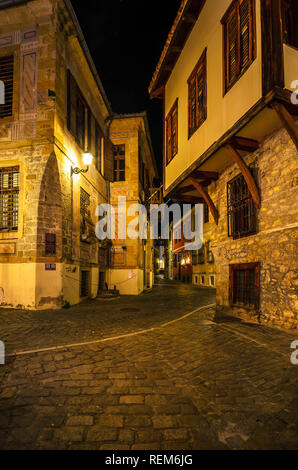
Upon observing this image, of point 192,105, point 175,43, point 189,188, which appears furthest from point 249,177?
point 175,43

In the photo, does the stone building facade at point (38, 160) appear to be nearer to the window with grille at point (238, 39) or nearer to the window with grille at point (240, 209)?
the window with grille at point (240, 209)

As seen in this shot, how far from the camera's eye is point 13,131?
37.1 feet

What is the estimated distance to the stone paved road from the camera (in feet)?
8.80

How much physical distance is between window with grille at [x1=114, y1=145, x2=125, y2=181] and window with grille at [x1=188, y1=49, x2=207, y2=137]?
9.62 metres

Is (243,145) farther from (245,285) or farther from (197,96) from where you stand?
(245,285)

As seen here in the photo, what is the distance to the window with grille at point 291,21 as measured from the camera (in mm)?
6797

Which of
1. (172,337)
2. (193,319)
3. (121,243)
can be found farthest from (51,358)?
(121,243)

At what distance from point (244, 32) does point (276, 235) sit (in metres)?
5.04

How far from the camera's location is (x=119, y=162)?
19906 millimetres

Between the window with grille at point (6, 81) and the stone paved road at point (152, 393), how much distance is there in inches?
354

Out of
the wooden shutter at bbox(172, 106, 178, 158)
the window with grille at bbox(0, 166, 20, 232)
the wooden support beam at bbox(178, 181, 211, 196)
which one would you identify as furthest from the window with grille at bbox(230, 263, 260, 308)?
the window with grille at bbox(0, 166, 20, 232)

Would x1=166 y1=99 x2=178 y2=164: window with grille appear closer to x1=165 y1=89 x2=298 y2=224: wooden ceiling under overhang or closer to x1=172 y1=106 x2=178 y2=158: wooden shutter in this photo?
x1=172 y1=106 x2=178 y2=158: wooden shutter
